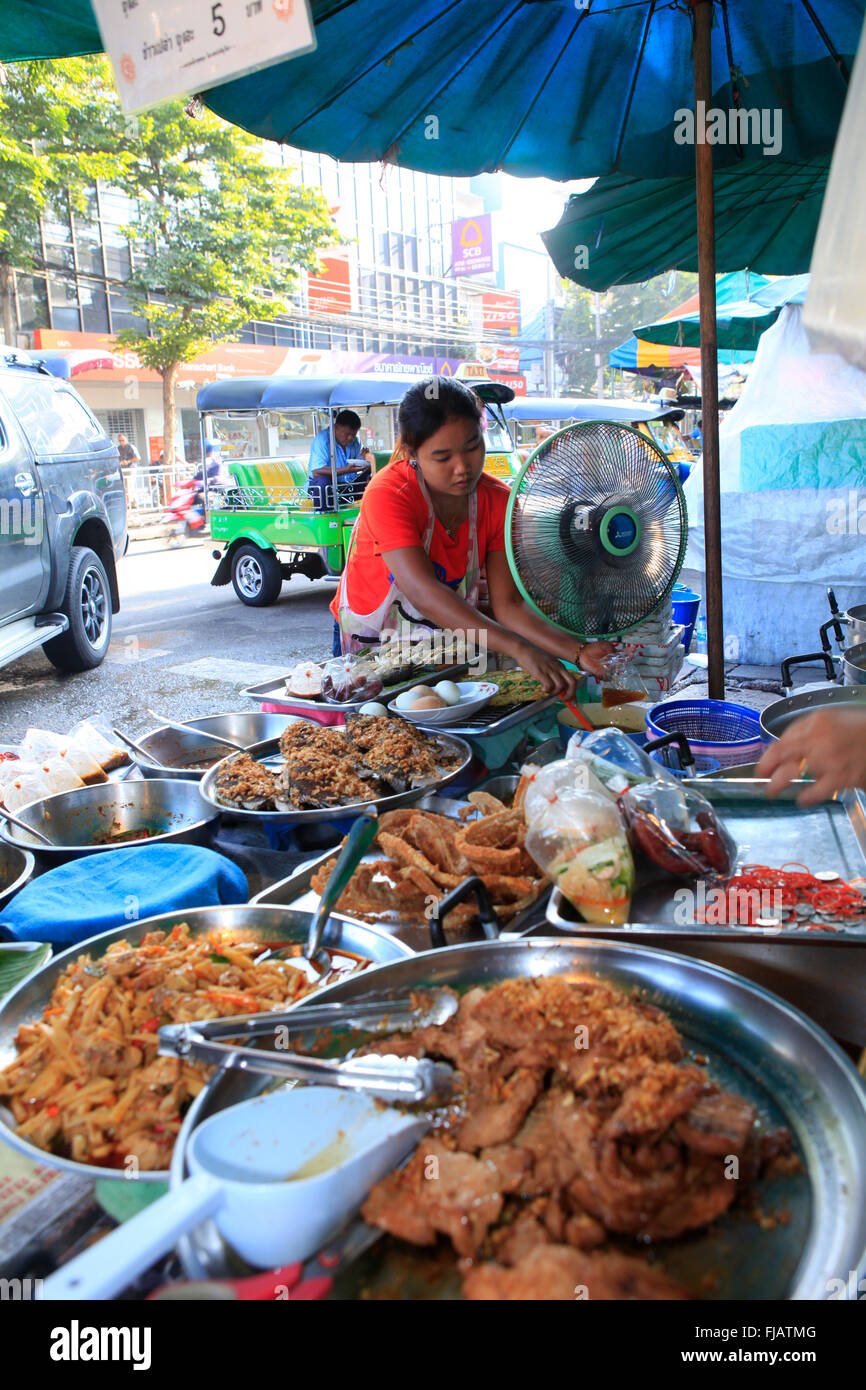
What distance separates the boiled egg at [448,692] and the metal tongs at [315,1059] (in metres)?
1.69

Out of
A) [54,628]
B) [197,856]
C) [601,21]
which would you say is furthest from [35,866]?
[54,628]

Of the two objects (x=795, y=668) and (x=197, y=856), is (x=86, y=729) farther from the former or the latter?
(x=795, y=668)

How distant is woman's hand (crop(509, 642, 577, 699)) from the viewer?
112 inches

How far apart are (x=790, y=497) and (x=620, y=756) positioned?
5.86 m

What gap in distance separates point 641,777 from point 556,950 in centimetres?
57

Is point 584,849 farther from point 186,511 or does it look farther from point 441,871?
point 186,511

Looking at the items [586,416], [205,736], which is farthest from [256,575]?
[586,416]

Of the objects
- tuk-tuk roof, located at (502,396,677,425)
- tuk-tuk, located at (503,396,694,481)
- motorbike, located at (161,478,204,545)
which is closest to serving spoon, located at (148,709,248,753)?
tuk-tuk, located at (503,396,694,481)

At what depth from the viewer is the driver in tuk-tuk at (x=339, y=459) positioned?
10523mm

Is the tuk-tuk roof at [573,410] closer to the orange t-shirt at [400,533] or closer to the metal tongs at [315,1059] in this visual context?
the orange t-shirt at [400,533]

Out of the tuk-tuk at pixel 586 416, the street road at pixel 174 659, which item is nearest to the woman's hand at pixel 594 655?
the street road at pixel 174 659

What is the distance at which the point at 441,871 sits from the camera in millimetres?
1854

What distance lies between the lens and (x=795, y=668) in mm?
6930

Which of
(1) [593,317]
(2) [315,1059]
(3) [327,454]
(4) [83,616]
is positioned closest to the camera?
(2) [315,1059]
